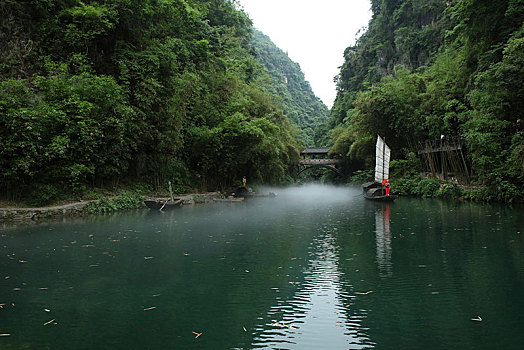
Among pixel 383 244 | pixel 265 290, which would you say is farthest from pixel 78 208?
pixel 265 290

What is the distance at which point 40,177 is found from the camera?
43.0 ft

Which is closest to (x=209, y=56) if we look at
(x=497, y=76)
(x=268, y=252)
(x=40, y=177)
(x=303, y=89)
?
A: (x=40, y=177)

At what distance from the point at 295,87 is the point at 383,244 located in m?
105

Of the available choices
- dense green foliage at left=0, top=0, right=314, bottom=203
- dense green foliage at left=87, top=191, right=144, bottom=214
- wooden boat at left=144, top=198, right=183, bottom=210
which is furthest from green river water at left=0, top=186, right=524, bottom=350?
wooden boat at left=144, top=198, right=183, bottom=210

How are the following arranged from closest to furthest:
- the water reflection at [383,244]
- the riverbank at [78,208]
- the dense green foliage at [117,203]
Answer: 1. the water reflection at [383,244]
2. the riverbank at [78,208]
3. the dense green foliage at [117,203]

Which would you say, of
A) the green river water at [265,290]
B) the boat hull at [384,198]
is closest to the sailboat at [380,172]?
the boat hull at [384,198]

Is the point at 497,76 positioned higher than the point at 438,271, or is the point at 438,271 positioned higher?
the point at 497,76

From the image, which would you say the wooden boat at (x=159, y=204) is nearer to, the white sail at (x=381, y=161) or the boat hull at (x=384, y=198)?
the boat hull at (x=384, y=198)

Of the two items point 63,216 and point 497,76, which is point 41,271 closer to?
point 63,216

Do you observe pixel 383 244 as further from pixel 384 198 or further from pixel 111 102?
pixel 384 198

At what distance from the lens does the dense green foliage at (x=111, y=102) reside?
12.5 m

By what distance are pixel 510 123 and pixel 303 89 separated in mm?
102620

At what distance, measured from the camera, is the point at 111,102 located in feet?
46.5

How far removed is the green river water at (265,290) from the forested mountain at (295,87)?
7351cm
